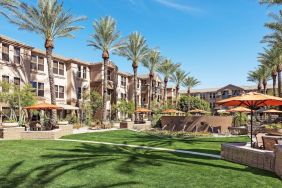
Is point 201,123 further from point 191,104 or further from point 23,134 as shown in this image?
point 191,104

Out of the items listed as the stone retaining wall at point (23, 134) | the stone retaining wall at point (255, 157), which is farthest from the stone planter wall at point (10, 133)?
the stone retaining wall at point (255, 157)

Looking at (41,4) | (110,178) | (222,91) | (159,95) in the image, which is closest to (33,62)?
(41,4)

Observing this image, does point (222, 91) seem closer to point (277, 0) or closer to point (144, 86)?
point (144, 86)

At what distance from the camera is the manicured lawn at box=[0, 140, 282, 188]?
943cm

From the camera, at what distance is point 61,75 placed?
144 ft

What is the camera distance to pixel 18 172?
34.6 ft

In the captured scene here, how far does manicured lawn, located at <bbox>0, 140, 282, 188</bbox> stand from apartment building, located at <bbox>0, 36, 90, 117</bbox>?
2234 centimetres

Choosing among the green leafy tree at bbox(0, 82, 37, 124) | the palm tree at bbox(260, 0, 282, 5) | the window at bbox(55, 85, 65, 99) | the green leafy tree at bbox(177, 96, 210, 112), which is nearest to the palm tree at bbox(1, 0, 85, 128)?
the green leafy tree at bbox(0, 82, 37, 124)

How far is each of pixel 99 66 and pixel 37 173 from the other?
4056cm

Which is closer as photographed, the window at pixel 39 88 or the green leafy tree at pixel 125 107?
the window at pixel 39 88

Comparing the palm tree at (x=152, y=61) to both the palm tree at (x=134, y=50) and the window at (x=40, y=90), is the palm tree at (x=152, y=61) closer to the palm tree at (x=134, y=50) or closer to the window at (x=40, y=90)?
the palm tree at (x=134, y=50)

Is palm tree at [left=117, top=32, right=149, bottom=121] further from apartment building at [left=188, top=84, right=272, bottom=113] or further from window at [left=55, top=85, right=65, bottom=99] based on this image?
apartment building at [left=188, top=84, right=272, bottom=113]

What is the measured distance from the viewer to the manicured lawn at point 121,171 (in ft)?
30.9

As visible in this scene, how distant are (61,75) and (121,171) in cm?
3528
